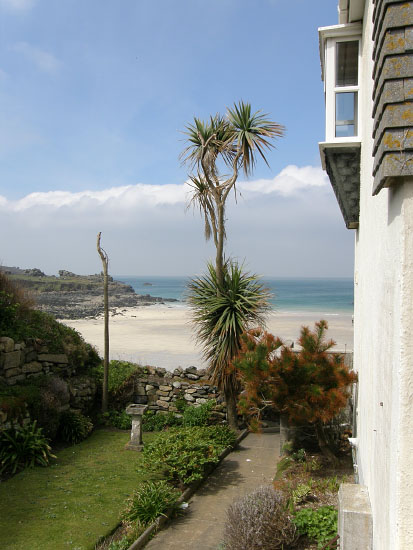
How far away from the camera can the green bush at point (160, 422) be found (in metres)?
11.6

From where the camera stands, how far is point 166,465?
7.97m

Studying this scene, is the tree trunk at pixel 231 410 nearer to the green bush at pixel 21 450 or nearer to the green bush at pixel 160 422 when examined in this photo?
the green bush at pixel 160 422

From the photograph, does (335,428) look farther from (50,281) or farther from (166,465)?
(50,281)

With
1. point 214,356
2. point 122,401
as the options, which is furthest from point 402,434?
point 122,401

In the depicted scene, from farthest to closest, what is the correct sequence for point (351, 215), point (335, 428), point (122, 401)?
point (122, 401)
point (335, 428)
point (351, 215)

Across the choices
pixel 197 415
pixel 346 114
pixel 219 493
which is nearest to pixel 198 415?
pixel 197 415

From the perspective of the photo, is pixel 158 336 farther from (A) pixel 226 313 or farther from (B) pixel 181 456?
(B) pixel 181 456

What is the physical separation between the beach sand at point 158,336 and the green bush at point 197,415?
10.4ft

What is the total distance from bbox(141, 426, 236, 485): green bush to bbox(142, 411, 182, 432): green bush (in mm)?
2228

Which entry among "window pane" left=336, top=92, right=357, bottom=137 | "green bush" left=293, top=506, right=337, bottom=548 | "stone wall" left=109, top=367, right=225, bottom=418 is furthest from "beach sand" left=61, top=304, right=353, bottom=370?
"window pane" left=336, top=92, right=357, bottom=137

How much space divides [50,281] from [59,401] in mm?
59331

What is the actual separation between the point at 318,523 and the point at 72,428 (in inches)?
250

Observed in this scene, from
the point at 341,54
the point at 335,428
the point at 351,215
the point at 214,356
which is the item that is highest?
the point at 341,54

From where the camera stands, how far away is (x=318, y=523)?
580 centimetres
